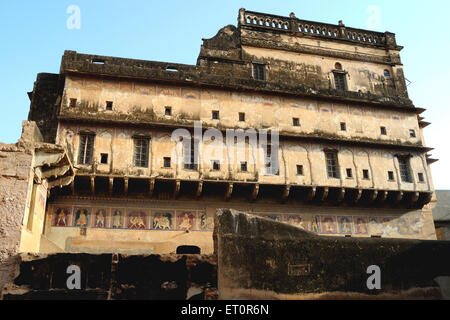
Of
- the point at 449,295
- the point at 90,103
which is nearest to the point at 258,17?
the point at 90,103

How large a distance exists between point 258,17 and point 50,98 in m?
11.7

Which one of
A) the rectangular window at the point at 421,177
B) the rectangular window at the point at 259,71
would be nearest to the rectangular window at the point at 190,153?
the rectangular window at the point at 259,71

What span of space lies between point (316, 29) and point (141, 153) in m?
12.9

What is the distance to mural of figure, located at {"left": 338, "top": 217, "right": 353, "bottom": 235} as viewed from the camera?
18.5 metres

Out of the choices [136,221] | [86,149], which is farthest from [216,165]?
[86,149]

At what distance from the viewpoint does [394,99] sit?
21312 mm

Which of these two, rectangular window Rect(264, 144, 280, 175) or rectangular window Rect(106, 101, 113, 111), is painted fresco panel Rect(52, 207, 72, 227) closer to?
rectangular window Rect(106, 101, 113, 111)

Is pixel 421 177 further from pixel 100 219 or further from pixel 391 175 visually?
pixel 100 219

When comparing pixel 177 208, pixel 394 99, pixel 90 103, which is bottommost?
pixel 177 208

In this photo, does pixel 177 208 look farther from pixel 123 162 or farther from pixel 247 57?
pixel 247 57

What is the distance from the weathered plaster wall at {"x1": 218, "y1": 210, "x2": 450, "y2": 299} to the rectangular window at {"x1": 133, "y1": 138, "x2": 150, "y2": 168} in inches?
331

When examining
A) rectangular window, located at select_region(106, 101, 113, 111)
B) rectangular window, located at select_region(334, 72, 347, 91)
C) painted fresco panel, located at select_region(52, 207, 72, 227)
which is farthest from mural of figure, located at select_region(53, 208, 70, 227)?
rectangular window, located at select_region(334, 72, 347, 91)
